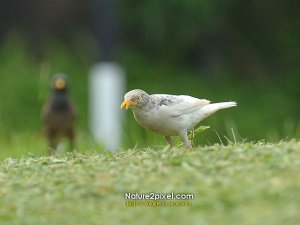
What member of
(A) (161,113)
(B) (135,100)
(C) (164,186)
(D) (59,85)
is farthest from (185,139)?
(D) (59,85)

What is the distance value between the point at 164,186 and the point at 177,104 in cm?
147

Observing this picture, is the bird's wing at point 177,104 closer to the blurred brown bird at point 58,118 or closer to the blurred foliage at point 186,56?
the blurred brown bird at point 58,118

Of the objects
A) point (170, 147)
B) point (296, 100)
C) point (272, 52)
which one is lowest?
point (170, 147)

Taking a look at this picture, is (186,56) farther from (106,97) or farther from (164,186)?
(164,186)

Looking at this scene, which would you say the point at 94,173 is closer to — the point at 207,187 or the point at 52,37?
the point at 207,187

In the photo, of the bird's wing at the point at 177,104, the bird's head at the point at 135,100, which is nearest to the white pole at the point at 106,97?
the bird's wing at the point at 177,104

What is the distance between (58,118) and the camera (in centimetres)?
977

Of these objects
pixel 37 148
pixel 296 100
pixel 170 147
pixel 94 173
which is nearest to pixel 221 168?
pixel 94 173

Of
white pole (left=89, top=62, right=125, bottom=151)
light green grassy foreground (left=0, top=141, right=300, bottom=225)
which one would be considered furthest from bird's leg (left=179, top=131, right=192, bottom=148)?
white pole (left=89, top=62, right=125, bottom=151)

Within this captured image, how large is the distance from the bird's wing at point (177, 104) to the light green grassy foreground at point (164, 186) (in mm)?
374

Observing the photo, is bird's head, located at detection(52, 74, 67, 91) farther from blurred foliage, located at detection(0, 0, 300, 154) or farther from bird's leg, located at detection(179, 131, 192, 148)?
bird's leg, located at detection(179, 131, 192, 148)

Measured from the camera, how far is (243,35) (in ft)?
56.1

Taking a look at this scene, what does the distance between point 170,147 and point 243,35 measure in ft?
35.2

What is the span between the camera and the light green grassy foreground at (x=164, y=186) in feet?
15.4
